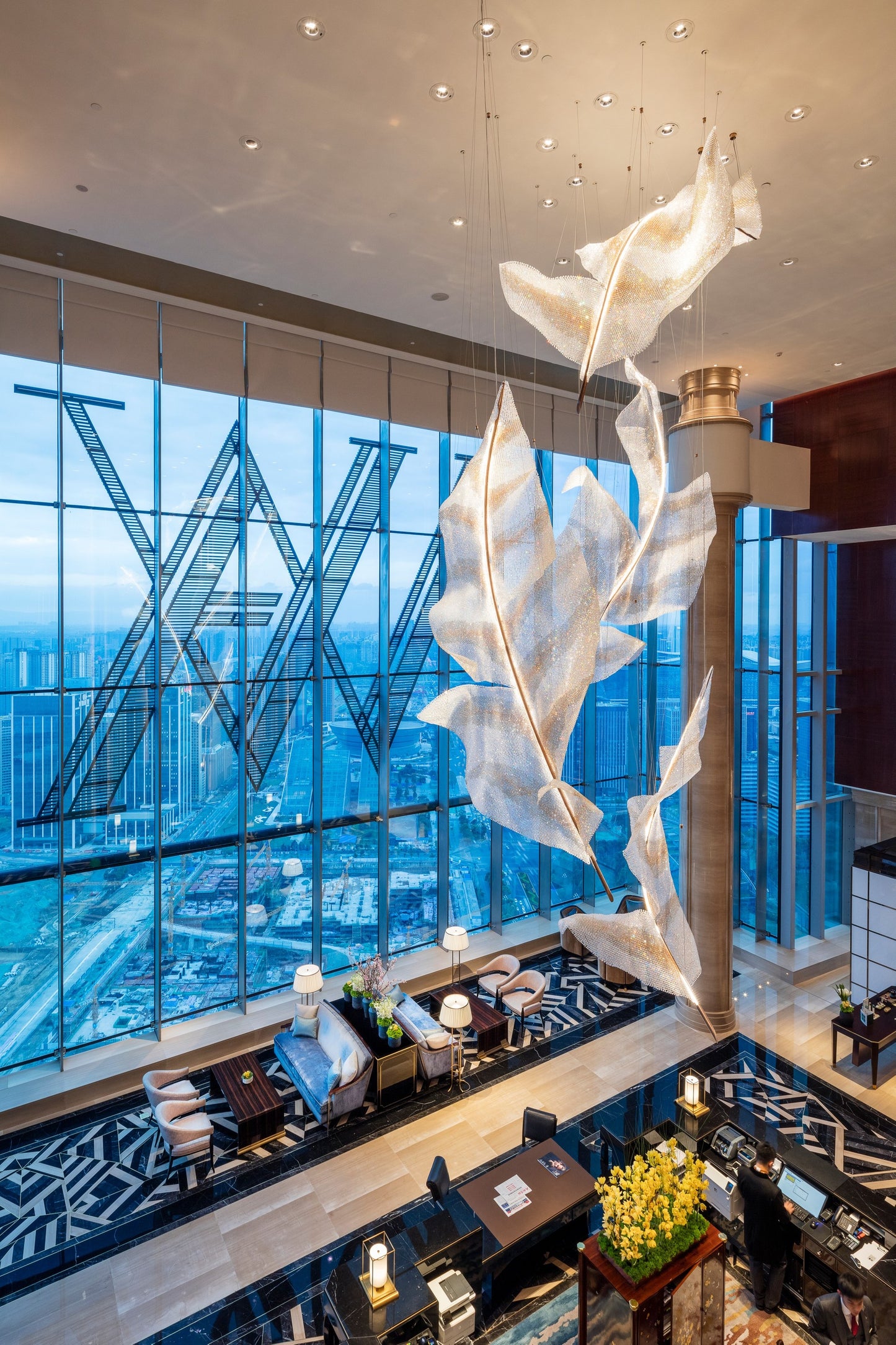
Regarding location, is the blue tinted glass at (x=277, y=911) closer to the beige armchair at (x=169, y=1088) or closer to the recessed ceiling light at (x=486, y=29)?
the beige armchair at (x=169, y=1088)

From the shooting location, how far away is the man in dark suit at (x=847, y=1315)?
4582 millimetres

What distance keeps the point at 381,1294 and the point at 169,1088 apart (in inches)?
132

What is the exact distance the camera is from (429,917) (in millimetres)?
10531

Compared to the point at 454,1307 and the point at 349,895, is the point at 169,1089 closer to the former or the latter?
the point at 349,895

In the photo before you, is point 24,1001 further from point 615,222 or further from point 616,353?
point 615,222

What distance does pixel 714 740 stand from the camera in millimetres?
8688

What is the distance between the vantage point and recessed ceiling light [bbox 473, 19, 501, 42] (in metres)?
3.88

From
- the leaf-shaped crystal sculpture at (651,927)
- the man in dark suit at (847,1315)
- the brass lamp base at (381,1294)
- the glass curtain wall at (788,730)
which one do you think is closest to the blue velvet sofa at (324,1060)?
the brass lamp base at (381,1294)

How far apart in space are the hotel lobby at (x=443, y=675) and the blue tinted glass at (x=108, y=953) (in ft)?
0.20

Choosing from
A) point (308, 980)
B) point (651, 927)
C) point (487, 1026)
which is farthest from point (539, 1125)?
point (651, 927)

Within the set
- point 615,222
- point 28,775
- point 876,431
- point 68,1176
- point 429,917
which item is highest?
point 615,222

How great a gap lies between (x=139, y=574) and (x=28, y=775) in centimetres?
245

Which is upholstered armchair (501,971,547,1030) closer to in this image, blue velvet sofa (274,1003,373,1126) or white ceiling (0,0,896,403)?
blue velvet sofa (274,1003,373,1126)

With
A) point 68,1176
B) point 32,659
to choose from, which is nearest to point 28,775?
point 32,659
